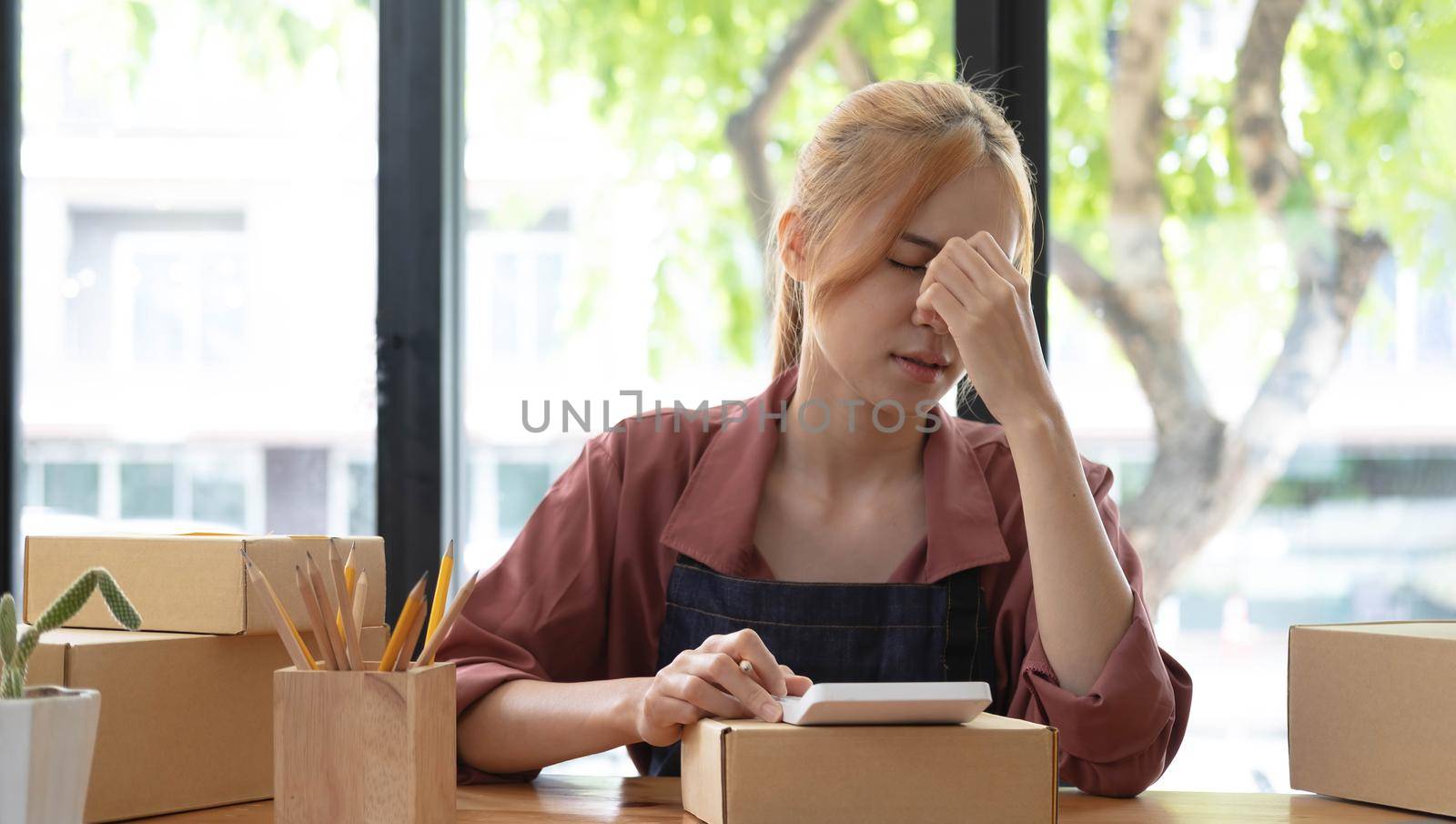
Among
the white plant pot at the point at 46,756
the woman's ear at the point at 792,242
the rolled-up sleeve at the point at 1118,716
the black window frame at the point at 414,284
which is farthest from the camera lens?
the black window frame at the point at 414,284

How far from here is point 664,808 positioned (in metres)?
0.96

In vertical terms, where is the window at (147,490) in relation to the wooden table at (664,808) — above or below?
above

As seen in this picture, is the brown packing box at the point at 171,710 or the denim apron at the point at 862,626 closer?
the brown packing box at the point at 171,710

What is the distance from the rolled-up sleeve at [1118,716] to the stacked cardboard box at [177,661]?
0.57 metres

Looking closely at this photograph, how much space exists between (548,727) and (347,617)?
0.99 ft

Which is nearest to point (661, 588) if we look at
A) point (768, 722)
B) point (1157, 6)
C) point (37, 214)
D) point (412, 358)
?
point (768, 722)

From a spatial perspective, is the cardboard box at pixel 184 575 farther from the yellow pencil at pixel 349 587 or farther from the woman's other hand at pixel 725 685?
the woman's other hand at pixel 725 685

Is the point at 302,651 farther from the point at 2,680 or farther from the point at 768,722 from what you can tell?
the point at 768,722

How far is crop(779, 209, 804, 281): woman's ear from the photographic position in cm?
136

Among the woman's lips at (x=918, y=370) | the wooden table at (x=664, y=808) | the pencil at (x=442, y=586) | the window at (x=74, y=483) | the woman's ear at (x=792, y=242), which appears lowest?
the wooden table at (x=664, y=808)

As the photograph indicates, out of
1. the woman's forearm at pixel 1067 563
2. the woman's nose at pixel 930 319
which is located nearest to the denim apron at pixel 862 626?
the woman's forearm at pixel 1067 563

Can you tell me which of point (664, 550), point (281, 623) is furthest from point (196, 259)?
point (281, 623)

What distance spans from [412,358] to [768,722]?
101 cm

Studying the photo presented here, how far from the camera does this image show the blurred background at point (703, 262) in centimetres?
172
